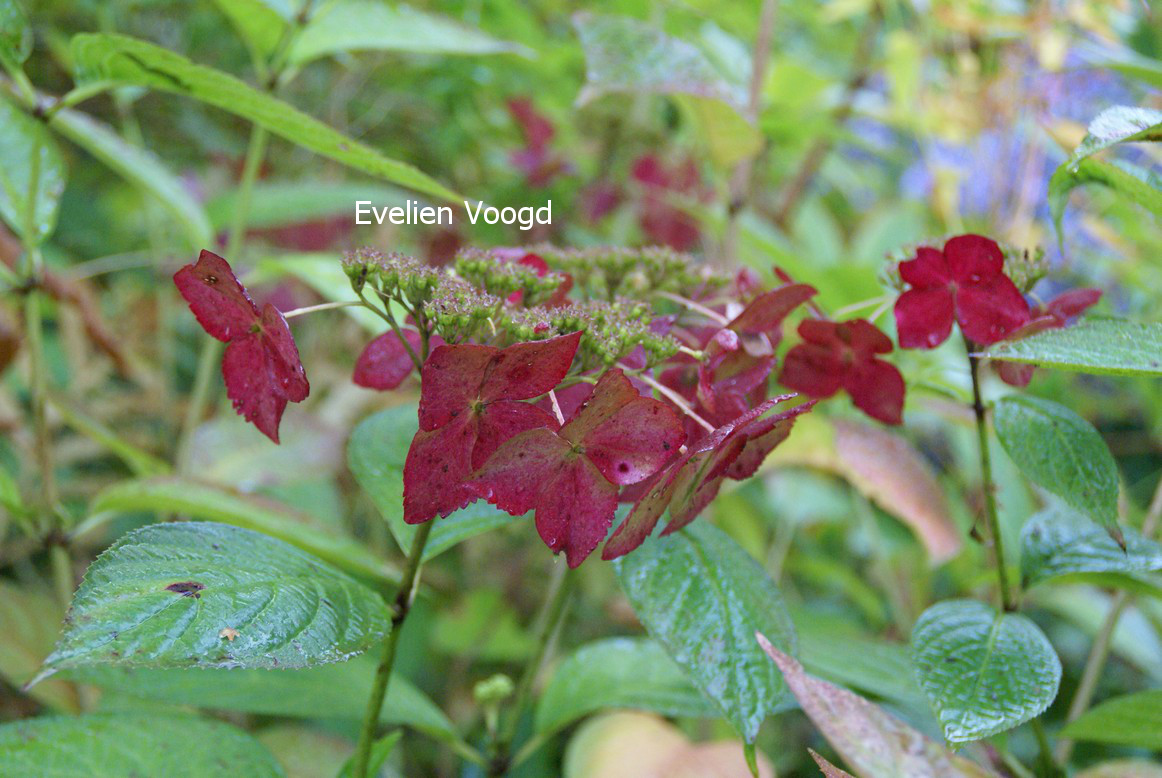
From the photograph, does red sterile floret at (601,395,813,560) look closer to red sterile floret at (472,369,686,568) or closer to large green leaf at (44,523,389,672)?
red sterile floret at (472,369,686,568)

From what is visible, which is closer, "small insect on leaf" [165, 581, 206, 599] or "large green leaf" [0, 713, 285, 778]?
"small insect on leaf" [165, 581, 206, 599]

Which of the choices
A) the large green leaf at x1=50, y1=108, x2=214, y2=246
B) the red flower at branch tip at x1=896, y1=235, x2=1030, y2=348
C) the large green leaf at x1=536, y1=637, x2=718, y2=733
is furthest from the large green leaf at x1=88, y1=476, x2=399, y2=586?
the red flower at branch tip at x1=896, y1=235, x2=1030, y2=348

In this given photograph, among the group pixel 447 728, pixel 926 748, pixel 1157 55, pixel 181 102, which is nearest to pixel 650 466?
pixel 926 748

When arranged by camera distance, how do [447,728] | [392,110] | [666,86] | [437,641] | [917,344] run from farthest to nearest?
[392,110] → [437,641] → [666,86] → [447,728] → [917,344]

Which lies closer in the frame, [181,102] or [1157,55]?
[181,102]

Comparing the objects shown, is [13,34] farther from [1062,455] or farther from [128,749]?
[1062,455]

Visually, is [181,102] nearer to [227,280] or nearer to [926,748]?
[227,280]
